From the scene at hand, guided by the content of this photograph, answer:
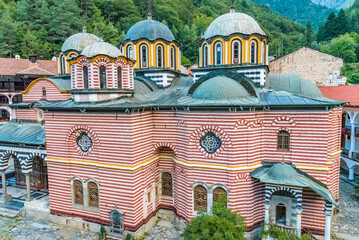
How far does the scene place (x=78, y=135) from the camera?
12609mm

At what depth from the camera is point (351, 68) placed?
3941 centimetres

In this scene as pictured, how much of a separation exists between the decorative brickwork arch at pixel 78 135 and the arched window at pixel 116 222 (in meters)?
3.26

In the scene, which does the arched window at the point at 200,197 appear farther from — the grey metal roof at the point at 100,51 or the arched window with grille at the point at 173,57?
the arched window with grille at the point at 173,57

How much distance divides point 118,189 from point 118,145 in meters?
2.14

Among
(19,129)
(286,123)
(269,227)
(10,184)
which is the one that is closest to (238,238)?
(269,227)

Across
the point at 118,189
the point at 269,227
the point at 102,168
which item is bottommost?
the point at 269,227

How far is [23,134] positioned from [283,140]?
50.2 ft

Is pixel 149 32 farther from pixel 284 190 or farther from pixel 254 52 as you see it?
pixel 284 190

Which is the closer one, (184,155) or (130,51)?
(184,155)

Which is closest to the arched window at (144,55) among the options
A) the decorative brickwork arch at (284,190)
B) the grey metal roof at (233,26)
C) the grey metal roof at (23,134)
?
the grey metal roof at (233,26)

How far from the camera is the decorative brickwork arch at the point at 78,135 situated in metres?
12.1

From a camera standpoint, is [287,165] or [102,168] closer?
[287,165]

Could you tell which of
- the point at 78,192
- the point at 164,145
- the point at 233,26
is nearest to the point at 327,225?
the point at 164,145

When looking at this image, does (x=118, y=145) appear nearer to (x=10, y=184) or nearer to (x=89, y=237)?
(x=89, y=237)
